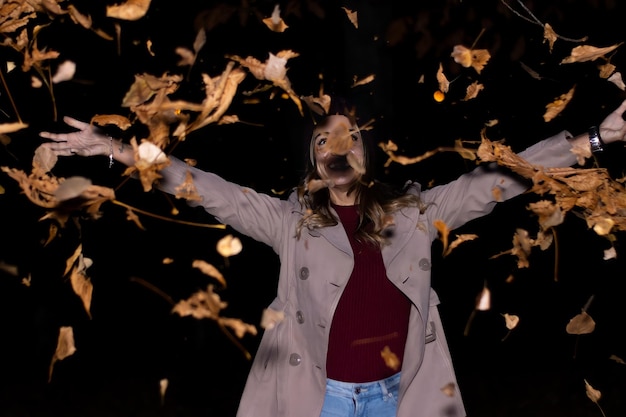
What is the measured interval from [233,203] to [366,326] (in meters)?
0.70

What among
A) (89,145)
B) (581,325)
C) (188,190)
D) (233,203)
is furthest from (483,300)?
(89,145)

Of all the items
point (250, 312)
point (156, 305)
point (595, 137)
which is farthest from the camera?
point (156, 305)

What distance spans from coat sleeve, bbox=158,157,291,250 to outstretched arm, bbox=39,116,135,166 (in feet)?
0.56

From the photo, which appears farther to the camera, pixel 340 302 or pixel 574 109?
pixel 574 109

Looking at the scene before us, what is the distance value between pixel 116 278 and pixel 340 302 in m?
7.34

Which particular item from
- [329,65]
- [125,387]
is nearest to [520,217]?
[329,65]

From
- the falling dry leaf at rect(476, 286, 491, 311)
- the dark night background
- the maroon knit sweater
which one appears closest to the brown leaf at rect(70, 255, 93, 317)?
the maroon knit sweater

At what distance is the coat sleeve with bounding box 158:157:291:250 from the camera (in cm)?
261

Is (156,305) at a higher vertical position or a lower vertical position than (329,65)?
lower

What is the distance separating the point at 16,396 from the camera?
6242 mm

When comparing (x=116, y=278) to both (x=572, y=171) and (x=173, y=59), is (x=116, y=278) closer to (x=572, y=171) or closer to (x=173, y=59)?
(x=173, y=59)

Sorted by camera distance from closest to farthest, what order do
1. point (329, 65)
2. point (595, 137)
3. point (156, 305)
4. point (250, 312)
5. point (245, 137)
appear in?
point (595, 137)
point (329, 65)
point (245, 137)
point (250, 312)
point (156, 305)

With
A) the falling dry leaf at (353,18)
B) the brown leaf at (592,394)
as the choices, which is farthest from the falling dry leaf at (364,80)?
the brown leaf at (592,394)

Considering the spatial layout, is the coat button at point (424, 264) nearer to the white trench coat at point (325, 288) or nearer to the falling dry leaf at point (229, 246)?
the white trench coat at point (325, 288)
